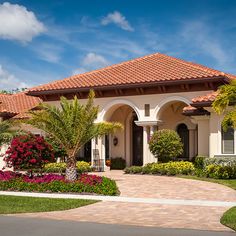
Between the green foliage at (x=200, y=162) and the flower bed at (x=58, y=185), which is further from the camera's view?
the green foliage at (x=200, y=162)

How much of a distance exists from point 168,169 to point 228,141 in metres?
3.26

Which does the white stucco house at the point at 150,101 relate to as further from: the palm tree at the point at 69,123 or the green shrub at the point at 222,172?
the palm tree at the point at 69,123

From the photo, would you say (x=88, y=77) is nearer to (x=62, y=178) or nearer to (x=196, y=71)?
(x=196, y=71)

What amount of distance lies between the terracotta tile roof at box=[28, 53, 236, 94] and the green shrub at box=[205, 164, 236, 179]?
547 centimetres

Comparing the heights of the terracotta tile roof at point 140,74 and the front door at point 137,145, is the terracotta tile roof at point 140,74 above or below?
above

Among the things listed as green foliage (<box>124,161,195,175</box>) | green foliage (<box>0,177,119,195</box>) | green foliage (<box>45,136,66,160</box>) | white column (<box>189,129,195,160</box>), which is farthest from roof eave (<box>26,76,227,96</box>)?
green foliage (<box>0,177,119,195</box>)

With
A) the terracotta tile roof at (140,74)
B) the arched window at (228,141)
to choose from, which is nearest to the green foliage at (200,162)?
the arched window at (228,141)

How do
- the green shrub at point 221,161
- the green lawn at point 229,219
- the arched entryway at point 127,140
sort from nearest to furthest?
the green lawn at point 229,219
the green shrub at point 221,161
the arched entryway at point 127,140

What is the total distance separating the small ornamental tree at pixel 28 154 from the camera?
1748 centimetres

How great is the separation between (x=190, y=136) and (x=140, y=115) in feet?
10.8

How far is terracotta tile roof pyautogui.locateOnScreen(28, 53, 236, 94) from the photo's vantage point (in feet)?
82.5

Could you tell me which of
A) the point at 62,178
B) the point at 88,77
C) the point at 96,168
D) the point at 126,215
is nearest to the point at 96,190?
the point at 62,178

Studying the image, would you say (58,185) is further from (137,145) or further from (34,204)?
(137,145)

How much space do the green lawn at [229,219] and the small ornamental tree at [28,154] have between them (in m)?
8.49
